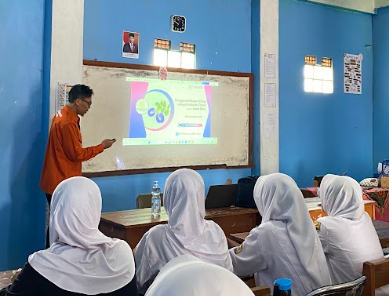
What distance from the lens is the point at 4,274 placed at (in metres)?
1.92

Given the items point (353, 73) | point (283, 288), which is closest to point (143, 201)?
point (283, 288)

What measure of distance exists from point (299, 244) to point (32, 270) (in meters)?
1.12

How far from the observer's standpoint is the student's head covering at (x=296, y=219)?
194cm

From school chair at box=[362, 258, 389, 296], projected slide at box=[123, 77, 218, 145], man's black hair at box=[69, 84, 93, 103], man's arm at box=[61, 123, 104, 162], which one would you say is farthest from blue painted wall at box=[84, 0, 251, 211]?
school chair at box=[362, 258, 389, 296]

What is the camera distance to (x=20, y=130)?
3.63 m

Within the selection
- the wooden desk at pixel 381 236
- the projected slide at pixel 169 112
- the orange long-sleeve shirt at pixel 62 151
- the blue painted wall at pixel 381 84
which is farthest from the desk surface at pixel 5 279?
the blue painted wall at pixel 381 84

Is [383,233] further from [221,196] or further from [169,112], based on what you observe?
[169,112]

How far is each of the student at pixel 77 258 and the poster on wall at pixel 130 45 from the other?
280cm

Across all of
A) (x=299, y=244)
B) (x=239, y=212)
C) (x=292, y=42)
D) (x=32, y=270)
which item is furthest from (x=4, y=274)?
(x=292, y=42)

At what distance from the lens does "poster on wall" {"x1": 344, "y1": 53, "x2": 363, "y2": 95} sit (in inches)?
235

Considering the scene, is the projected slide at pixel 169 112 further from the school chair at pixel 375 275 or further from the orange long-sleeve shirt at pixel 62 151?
the school chair at pixel 375 275

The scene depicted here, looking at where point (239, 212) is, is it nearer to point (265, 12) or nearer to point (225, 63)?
point (225, 63)

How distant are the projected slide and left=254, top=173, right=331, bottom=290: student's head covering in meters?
2.40

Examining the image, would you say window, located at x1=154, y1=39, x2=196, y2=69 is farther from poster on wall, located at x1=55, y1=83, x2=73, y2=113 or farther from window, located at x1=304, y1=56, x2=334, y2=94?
window, located at x1=304, y1=56, x2=334, y2=94
